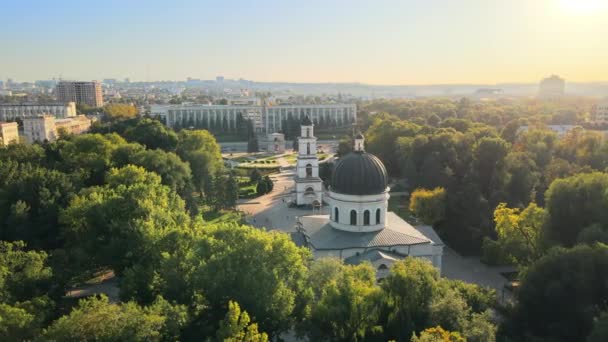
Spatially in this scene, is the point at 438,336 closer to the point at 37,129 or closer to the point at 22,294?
the point at 22,294

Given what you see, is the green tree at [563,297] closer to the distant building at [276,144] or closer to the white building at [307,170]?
the white building at [307,170]

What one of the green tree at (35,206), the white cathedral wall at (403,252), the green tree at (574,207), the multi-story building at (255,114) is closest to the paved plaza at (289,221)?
the white cathedral wall at (403,252)

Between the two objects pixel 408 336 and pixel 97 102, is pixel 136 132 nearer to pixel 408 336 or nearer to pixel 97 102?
pixel 408 336

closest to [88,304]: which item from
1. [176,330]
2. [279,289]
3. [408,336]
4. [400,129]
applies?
[176,330]

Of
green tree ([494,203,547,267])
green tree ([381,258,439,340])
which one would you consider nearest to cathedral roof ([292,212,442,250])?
green tree ([494,203,547,267])

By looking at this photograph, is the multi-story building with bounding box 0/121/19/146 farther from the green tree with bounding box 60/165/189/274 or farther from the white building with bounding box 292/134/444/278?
the white building with bounding box 292/134/444/278

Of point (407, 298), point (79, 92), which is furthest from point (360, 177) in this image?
point (79, 92)
